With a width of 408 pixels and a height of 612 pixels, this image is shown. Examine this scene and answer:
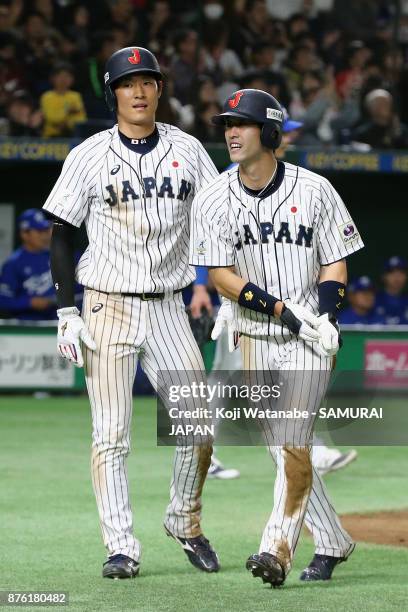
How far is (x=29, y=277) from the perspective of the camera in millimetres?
11828

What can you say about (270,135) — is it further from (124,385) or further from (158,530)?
(158,530)

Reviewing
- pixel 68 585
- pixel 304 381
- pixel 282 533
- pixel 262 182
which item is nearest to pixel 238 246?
pixel 262 182

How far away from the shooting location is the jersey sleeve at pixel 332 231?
4.97m

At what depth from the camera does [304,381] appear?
496 centimetres

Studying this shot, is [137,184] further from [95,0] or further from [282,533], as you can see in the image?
[95,0]

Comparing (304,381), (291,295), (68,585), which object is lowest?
(68,585)

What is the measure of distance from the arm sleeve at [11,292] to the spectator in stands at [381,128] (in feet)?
14.3

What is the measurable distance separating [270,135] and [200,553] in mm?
1774

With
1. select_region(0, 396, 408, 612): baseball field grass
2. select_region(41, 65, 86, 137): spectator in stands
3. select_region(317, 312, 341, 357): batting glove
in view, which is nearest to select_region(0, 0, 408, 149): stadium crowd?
select_region(41, 65, 86, 137): spectator in stands

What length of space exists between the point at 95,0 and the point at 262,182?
1011 cm

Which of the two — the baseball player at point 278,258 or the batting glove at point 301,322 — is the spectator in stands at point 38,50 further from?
the batting glove at point 301,322

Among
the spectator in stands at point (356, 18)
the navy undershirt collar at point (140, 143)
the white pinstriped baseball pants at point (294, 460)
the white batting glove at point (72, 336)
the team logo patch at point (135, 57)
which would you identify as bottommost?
the white pinstriped baseball pants at point (294, 460)

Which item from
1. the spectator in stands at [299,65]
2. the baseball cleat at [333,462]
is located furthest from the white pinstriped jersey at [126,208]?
the spectator in stands at [299,65]

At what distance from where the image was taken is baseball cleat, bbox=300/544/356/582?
5.10 m
